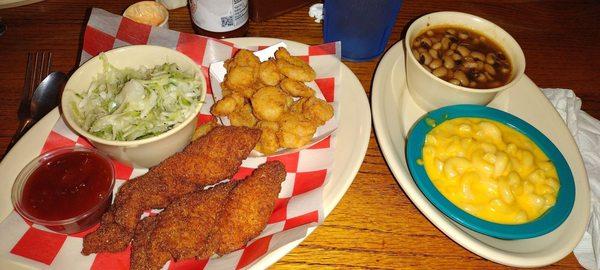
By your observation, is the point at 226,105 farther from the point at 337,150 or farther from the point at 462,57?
the point at 462,57

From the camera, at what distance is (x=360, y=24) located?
2.08 meters

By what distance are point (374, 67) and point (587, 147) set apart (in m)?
1.12

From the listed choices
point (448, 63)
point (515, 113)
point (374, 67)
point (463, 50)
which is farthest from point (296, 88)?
point (515, 113)

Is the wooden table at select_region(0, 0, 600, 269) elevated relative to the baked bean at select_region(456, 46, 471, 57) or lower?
lower

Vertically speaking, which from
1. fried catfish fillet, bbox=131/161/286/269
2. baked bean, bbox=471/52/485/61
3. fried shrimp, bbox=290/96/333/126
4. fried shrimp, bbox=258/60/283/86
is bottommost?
fried catfish fillet, bbox=131/161/286/269

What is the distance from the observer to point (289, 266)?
4.79ft

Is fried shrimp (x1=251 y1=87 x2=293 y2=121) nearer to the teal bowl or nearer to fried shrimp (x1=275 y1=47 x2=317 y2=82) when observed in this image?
fried shrimp (x1=275 y1=47 x2=317 y2=82)

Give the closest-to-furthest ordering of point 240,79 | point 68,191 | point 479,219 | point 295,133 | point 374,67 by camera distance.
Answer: point 479,219, point 68,191, point 295,133, point 240,79, point 374,67

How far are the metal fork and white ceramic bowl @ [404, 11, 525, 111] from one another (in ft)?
5.92

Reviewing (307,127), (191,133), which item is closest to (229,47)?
(191,133)

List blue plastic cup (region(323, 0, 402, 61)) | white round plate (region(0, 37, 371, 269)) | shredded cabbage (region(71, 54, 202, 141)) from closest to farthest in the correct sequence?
white round plate (region(0, 37, 371, 269)) < shredded cabbage (region(71, 54, 202, 141)) < blue plastic cup (region(323, 0, 402, 61))

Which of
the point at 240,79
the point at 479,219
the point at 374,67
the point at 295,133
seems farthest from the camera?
the point at 374,67

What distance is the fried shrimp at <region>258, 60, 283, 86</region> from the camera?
1802 mm

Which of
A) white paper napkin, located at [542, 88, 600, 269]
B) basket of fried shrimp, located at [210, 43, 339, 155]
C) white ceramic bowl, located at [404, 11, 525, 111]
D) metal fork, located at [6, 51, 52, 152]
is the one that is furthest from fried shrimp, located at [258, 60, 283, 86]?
white paper napkin, located at [542, 88, 600, 269]
